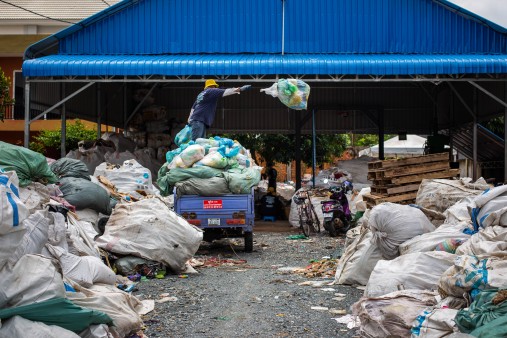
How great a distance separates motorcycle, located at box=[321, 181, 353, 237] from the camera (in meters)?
15.8

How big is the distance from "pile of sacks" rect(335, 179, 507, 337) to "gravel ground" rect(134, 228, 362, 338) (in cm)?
49

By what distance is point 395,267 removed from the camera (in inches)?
271

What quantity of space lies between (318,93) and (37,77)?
11.1 meters

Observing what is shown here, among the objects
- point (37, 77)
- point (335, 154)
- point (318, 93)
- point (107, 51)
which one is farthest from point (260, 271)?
point (335, 154)

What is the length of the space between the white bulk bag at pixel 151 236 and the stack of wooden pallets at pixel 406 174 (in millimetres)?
4113

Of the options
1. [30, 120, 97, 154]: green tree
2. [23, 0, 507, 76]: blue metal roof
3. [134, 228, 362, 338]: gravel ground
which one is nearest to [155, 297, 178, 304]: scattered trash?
[134, 228, 362, 338]: gravel ground

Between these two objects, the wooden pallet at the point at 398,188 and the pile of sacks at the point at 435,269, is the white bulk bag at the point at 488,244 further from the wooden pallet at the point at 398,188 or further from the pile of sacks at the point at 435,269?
the wooden pallet at the point at 398,188

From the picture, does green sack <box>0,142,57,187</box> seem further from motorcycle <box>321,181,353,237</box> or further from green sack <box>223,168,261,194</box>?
motorcycle <box>321,181,353,237</box>

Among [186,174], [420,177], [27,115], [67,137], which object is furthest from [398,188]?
[67,137]

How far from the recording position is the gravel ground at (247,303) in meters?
6.28

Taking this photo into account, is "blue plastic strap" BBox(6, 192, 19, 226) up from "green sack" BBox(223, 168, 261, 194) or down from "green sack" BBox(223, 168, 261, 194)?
up

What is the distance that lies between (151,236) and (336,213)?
7274mm

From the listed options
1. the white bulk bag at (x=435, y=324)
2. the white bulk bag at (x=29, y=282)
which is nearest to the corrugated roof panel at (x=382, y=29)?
the white bulk bag at (x=435, y=324)

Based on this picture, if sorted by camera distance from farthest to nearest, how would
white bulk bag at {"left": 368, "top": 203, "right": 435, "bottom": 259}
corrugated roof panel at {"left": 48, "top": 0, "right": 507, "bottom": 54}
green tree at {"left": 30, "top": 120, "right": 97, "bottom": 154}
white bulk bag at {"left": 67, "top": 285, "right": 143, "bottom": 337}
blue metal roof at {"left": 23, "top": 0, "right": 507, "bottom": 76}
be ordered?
green tree at {"left": 30, "top": 120, "right": 97, "bottom": 154} → corrugated roof panel at {"left": 48, "top": 0, "right": 507, "bottom": 54} → blue metal roof at {"left": 23, "top": 0, "right": 507, "bottom": 76} → white bulk bag at {"left": 368, "top": 203, "right": 435, "bottom": 259} → white bulk bag at {"left": 67, "top": 285, "right": 143, "bottom": 337}
